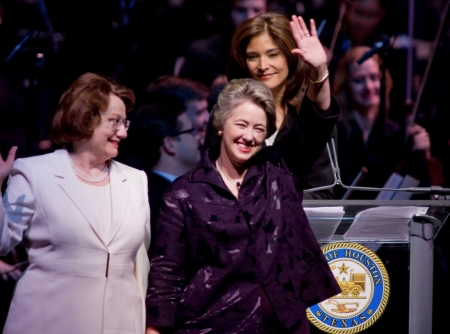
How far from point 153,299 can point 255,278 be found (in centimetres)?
33

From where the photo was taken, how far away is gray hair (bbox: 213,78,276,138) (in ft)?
8.13

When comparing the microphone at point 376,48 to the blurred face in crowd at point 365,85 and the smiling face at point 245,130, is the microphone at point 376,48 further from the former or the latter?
the smiling face at point 245,130

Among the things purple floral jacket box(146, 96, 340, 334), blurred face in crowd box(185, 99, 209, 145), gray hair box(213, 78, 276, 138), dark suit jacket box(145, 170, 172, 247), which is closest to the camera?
purple floral jacket box(146, 96, 340, 334)

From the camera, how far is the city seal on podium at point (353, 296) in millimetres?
2645

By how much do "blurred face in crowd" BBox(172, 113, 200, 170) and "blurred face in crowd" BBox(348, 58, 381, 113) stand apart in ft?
3.24

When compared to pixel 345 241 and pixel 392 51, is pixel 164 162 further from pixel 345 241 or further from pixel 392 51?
pixel 345 241

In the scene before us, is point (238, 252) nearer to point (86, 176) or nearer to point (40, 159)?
point (86, 176)

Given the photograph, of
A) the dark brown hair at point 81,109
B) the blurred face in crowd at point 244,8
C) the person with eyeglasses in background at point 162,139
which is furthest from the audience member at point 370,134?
the dark brown hair at point 81,109

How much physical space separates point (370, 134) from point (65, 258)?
267 centimetres

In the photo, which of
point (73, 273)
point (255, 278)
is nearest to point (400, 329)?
point (255, 278)

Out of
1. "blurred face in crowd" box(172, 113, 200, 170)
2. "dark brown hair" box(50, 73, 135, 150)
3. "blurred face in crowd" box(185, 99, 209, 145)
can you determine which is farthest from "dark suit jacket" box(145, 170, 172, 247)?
"dark brown hair" box(50, 73, 135, 150)

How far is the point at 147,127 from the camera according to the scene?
14.6ft

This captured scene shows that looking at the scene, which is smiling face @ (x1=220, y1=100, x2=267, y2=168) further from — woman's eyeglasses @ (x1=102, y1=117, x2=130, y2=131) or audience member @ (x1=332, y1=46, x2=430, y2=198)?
audience member @ (x1=332, y1=46, x2=430, y2=198)

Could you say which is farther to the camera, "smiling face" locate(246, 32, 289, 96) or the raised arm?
"smiling face" locate(246, 32, 289, 96)
